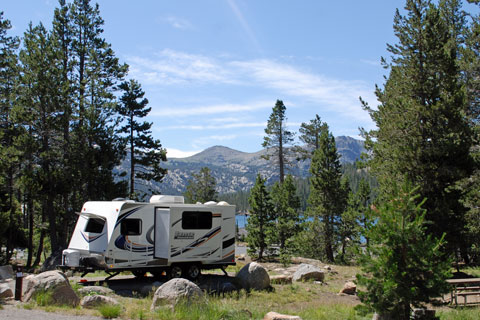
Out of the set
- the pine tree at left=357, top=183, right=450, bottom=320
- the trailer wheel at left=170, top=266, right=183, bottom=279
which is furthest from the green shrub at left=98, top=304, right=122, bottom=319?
the trailer wheel at left=170, top=266, right=183, bottom=279

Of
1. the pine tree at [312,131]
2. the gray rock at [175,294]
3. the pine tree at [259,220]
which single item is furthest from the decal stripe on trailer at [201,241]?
the pine tree at [312,131]

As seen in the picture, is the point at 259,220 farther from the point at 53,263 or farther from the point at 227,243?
the point at 53,263

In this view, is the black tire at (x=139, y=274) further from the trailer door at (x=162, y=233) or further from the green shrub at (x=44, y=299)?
the green shrub at (x=44, y=299)

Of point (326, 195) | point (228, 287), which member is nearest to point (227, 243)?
point (228, 287)

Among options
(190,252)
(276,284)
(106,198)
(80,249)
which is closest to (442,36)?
(276,284)

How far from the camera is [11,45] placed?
25953 millimetres

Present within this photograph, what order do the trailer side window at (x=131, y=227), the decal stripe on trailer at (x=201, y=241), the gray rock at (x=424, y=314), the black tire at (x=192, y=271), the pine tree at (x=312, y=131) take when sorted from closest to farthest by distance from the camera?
the gray rock at (x=424, y=314) < the trailer side window at (x=131, y=227) < the decal stripe on trailer at (x=201, y=241) < the black tire at (x=192, y=271) < the pine tree at (x=312, y=131)

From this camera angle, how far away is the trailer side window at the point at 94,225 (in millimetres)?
15023

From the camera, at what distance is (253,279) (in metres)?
15.1

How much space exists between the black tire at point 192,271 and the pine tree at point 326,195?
14.6 m

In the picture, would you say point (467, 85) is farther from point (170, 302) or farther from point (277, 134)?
point (277, 134)

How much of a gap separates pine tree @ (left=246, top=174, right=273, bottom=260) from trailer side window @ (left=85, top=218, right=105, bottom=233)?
1371cm

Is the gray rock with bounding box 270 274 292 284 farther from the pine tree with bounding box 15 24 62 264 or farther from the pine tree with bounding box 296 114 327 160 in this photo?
the pine tree with bounding box 296 114 327 160

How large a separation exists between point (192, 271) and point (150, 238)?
7.48 ft
